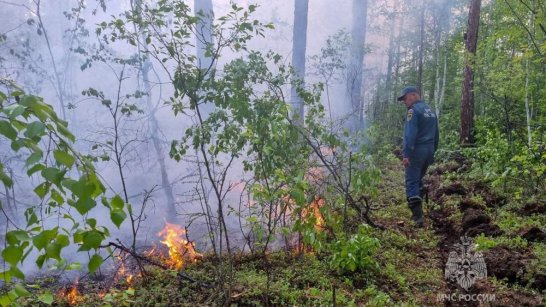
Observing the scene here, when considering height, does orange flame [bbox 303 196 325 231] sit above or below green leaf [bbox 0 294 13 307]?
above

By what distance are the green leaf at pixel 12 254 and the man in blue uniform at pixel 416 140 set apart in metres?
6.19

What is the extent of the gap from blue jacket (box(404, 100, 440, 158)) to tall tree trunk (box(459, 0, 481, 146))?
159 inches

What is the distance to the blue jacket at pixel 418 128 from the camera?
657 cm

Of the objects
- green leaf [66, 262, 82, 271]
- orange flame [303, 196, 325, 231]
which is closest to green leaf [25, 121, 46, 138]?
green leaf [66, 262, 82, 271]

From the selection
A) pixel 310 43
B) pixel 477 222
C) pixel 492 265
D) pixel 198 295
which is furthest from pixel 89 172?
pixel 310 43

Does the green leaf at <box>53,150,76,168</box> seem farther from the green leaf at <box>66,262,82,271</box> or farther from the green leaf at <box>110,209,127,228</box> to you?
the green leaf at <box>66,262,82,271</box>

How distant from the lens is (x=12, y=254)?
1.20 metres

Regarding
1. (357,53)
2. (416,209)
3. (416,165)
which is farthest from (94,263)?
(357,53)

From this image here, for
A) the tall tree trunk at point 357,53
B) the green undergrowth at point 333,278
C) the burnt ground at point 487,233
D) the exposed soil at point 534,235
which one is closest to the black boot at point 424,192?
the burnt ground at point 487,233

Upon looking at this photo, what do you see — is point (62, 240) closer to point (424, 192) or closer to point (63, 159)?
point (63, 159)

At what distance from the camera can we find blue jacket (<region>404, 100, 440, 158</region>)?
6574 mm

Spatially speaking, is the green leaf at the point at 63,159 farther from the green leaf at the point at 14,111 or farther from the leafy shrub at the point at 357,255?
the leafy shrub at the point at 357,255

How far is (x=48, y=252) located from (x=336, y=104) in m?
25.4

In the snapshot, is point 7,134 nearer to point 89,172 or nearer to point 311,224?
point 89,172
